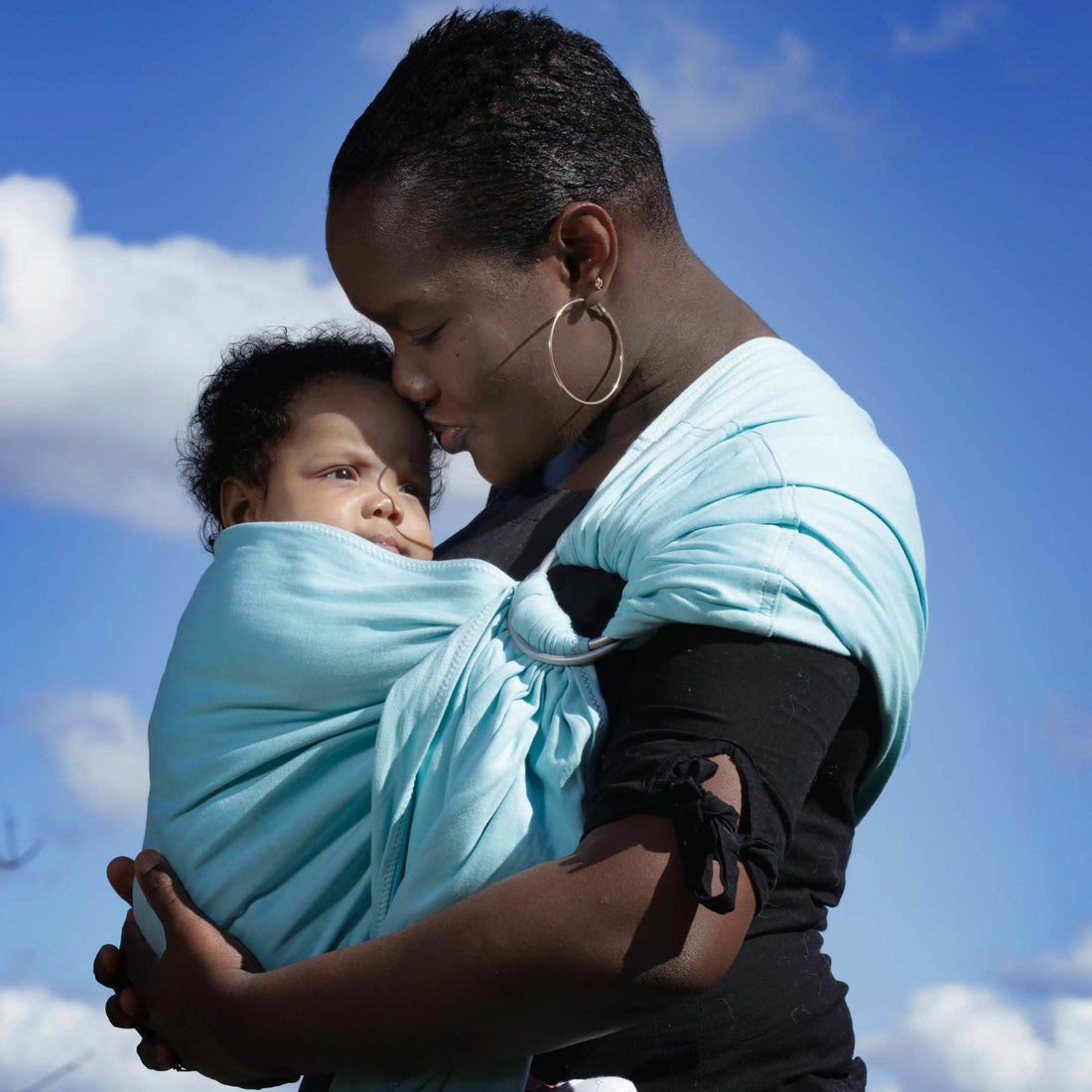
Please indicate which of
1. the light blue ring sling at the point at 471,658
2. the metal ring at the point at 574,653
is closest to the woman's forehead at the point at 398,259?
the light blue ring sling at the point at 471,658

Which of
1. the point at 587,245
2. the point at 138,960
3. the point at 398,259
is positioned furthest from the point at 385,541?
the point at 138,960

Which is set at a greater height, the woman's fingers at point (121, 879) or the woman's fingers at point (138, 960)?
the woman's fingers at point (121, 879)

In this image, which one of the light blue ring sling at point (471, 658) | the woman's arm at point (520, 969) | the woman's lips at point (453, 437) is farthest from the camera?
the woman's lips at point (453, 437)

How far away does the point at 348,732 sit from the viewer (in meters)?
1.68

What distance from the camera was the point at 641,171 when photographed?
1835 mm

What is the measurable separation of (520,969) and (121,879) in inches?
37.6

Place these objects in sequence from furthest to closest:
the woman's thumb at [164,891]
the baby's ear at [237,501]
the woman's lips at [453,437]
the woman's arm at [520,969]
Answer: the baby's ear at [237,501] → the woman's lips at [453,437] → the woman's thumb at [164,891] → the woman's arm at [520,969]

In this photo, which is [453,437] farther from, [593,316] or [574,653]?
[574,653]

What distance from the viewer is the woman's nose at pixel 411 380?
188cm

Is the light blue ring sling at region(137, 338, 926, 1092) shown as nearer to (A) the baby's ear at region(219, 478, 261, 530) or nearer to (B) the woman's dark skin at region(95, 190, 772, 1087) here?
(B) the woman's dark skin at region(95, 190, 772, 1087)

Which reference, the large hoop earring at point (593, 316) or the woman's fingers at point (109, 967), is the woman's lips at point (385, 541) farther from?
the woman's fingers at point (109, 967)

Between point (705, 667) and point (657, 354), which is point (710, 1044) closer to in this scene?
point (705, 667)

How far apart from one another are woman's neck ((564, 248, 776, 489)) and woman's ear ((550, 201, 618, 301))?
0.04 meters

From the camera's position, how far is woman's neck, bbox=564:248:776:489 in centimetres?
177
